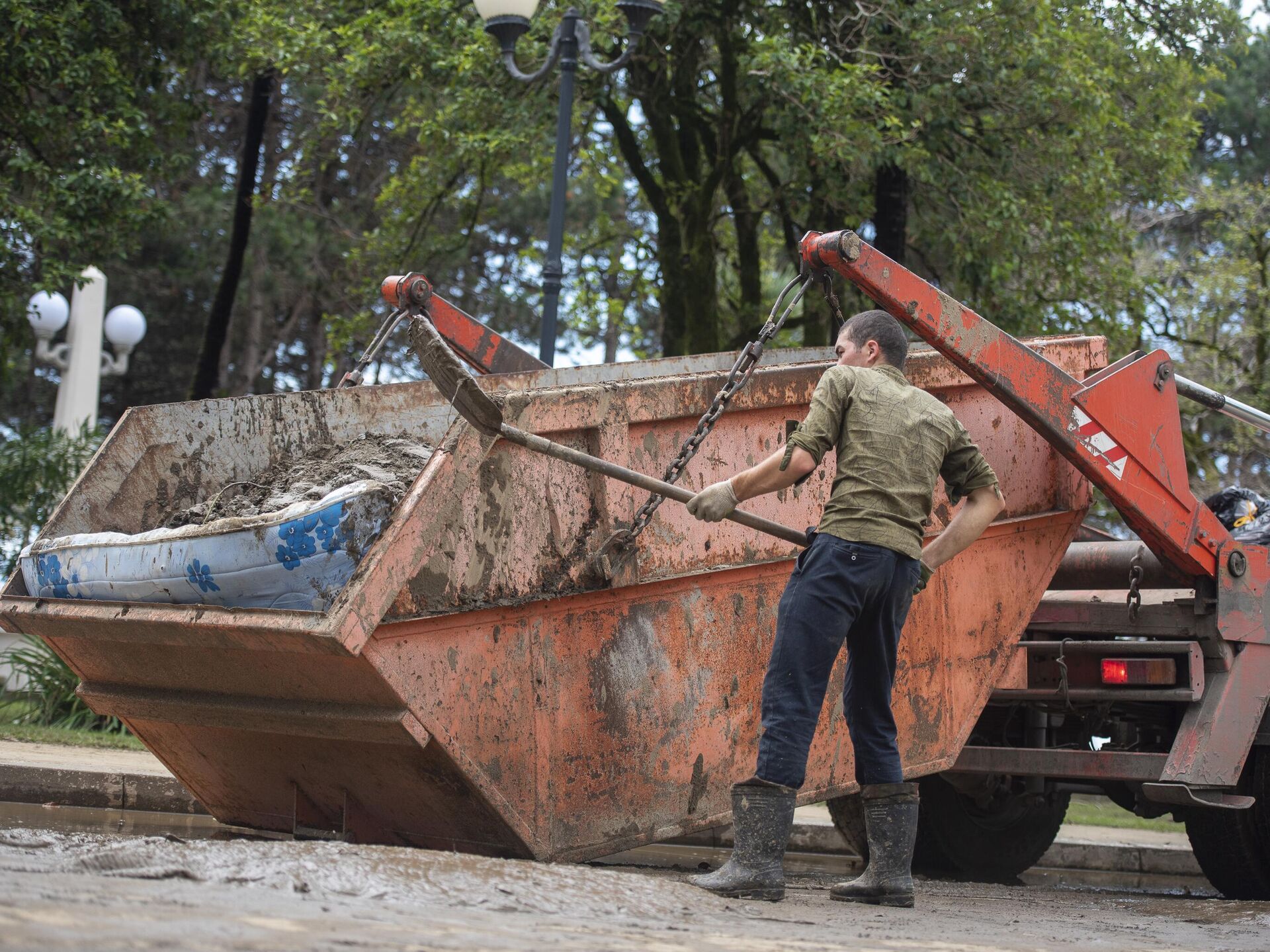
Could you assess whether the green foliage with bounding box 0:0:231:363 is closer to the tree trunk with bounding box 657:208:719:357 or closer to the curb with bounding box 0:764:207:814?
the tree trunk with bounding box 657:208:719:357

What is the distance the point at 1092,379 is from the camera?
4.97m

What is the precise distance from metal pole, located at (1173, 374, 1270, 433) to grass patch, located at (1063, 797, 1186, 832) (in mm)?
4076

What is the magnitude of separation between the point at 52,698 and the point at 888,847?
6.70 m

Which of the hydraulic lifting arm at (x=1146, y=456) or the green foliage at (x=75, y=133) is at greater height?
the green foliage at (x=75, y=133)

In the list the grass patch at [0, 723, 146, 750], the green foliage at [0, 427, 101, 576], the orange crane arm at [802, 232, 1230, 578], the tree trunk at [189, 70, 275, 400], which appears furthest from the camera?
the tree trunk at [189, 70, 275, 400]

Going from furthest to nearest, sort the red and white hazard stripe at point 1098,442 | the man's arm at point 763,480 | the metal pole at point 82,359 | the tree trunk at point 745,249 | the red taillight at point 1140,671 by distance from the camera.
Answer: the metal pole at point 82,359
the tree trunk at point 745,249
the red taillight at point 1140,671
the red and white hazard stripe at point 1098,442
the man's arm at point 763,480

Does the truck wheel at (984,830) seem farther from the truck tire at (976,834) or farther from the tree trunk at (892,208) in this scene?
the tree trunk at (892,208)

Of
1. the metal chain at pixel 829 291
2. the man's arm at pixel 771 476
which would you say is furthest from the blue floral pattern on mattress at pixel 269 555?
the metal chain at pixel 829 291

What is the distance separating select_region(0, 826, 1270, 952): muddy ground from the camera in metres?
2.60

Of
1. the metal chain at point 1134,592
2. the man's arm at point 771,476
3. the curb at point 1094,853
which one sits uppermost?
the man's arm at point 771,476

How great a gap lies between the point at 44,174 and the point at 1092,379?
7.96 meters

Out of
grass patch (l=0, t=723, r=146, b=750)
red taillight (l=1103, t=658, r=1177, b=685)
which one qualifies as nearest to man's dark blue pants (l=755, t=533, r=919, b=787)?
red taillight (l=1103, t=658, r=1177, b=685)

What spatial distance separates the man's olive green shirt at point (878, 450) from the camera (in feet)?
13.6

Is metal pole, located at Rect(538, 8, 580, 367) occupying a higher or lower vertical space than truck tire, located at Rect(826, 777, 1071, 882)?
higher
